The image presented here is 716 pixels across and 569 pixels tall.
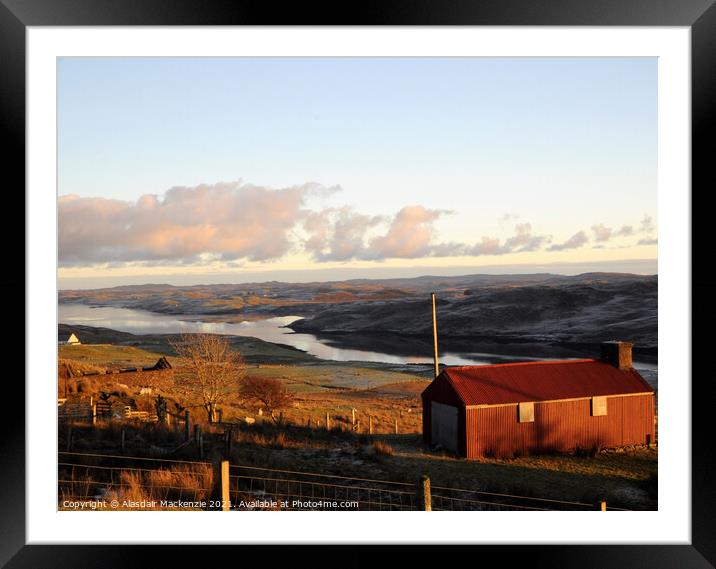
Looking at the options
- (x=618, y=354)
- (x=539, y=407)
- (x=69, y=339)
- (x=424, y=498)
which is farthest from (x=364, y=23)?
(x=69, y=339)

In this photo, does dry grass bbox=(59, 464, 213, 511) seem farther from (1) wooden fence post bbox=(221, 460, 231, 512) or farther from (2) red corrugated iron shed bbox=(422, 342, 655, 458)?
(2) red corrugated iron shed bbox=(422, 342, 655, 458)

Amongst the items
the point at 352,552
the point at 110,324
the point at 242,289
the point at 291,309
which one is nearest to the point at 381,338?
the point at 291,309

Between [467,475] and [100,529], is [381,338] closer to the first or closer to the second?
[467,475]

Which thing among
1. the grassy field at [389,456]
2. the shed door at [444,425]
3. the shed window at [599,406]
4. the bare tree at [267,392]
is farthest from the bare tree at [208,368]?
the shed window at [599,406]

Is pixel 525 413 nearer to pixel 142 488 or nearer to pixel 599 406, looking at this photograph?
pixel 599 406

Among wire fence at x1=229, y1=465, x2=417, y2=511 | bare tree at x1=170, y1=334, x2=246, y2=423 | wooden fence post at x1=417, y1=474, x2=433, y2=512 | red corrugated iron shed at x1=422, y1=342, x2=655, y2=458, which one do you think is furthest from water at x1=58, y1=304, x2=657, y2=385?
wooden fence post at x1=417, y1=474, x2=433, y2=512

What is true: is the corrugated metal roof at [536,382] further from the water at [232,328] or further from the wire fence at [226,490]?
the water at [232,328]
